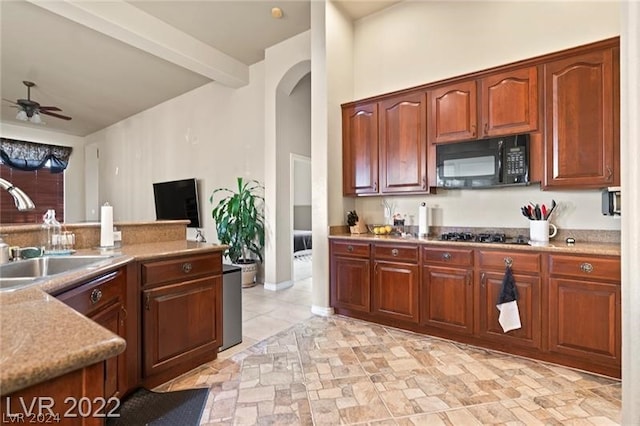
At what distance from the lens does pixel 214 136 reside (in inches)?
219

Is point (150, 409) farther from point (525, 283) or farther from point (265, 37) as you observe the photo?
point (265, 37)

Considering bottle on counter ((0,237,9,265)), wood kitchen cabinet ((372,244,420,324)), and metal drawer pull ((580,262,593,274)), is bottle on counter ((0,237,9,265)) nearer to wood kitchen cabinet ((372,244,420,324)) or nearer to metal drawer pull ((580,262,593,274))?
wood kitchen cabinet ((372,244,420,324))

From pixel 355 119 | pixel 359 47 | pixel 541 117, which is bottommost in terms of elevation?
pixel 541 117

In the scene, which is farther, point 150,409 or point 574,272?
point 574,272

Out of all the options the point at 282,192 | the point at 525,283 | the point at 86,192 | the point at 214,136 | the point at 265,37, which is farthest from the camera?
the point at 86,192

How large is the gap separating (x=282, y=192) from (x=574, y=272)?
3556mm

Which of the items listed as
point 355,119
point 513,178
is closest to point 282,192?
point 355,119

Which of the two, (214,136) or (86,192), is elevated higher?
(214,136)

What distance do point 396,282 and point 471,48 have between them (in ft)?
8.08

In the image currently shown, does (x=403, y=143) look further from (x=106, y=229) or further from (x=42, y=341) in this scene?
(x=42, y=341)

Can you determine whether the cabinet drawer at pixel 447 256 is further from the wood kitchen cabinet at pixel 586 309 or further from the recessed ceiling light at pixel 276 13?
the recessed ceiling light at pixel 276 13

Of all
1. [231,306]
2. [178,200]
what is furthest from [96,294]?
[178,200]

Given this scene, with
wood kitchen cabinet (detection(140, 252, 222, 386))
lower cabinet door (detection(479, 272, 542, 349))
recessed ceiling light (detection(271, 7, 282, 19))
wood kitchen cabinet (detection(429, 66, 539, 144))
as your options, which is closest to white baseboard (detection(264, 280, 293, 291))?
wood kitchen cabinet (detection(140, 252, 222, 386))

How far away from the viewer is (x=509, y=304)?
237 centimetres
